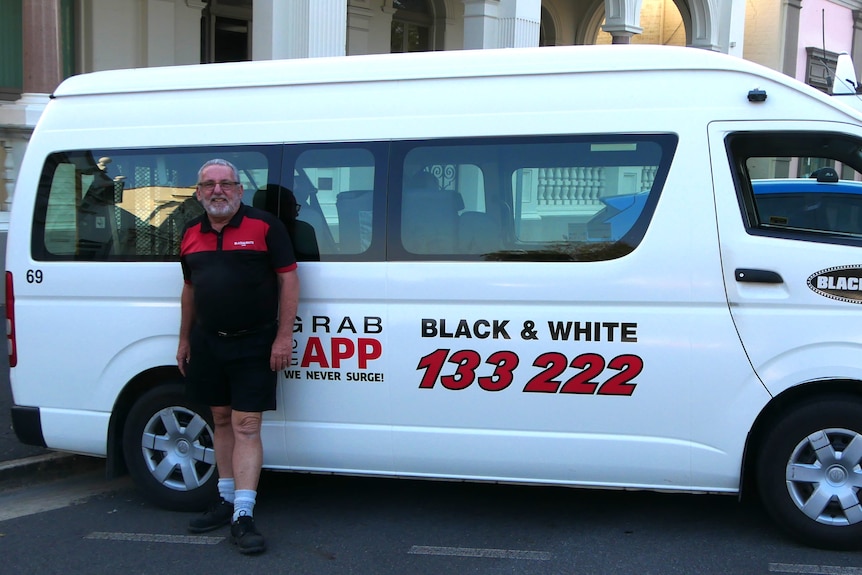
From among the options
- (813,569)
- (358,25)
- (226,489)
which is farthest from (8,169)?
(813,569)

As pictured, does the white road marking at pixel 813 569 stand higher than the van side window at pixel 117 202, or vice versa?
the van side window at pixel 117 202

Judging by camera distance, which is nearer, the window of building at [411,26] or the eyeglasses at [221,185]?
the eyeglasses at [221,185]

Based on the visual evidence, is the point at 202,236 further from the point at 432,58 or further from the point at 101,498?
the point at 101,498

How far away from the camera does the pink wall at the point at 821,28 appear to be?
1928 cm

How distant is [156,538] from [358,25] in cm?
1071

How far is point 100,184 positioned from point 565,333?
261 centimetres

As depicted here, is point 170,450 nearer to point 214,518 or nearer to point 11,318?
point 214,518

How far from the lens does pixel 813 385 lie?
13.0 feet

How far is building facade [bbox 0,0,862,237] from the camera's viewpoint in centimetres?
948

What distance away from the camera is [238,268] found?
13.4ft

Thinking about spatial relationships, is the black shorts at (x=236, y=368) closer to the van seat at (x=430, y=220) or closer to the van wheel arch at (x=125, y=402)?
the van wheel arch at (x=125, y=402)

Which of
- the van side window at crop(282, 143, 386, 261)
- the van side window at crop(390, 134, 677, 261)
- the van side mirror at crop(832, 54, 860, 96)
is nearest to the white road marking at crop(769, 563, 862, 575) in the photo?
the van side window at crop(390, 134, 677, 261)

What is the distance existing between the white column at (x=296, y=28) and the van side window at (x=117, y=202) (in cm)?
572

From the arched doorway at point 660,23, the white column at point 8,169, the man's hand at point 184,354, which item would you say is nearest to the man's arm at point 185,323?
the man's hand at point 184,354
